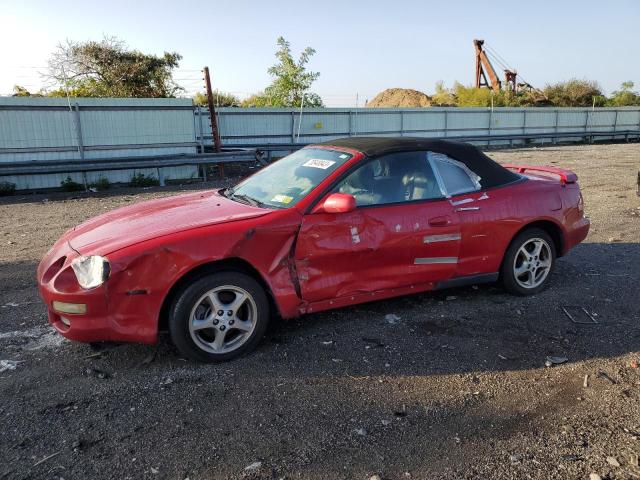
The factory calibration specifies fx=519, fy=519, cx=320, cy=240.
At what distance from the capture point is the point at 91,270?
3.48 metres

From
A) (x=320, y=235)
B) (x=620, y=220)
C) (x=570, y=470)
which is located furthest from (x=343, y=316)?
(x=620, y=220)

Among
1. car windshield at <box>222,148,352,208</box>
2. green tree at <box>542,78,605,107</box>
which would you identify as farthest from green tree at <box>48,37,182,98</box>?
green tree at <box>542,78,605,107</box>

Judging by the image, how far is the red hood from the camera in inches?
145

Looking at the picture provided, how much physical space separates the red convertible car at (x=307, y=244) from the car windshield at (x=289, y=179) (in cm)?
2

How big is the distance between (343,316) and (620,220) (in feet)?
20.5

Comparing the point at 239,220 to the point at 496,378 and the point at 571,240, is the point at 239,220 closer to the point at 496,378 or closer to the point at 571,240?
the point at 496,378

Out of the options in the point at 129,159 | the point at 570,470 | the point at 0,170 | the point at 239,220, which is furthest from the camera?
the point at 129,159

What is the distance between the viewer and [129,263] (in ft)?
11.3

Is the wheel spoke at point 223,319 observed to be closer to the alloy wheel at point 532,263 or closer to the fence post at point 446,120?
the alloy wheel at point 532,263

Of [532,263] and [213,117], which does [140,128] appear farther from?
Answer: [532,263]

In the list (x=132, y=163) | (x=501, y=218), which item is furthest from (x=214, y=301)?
(x=132, y=163)

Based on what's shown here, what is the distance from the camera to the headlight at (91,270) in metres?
3.42

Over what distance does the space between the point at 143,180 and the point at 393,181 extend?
11007 mm

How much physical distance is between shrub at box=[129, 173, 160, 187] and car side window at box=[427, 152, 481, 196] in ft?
35.8
